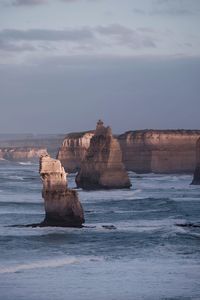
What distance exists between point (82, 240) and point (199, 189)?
151 ft

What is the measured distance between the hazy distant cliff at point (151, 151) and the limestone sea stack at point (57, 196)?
86054mm

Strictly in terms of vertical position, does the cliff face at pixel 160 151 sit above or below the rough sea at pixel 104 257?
above

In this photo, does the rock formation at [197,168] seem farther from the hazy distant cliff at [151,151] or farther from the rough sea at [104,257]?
the hazy distant cliff at [151,151]

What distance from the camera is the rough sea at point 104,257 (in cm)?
2728

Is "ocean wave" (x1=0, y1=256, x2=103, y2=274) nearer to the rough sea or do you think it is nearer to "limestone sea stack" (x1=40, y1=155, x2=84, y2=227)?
the rough sea

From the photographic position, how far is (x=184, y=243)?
3894 centimetres

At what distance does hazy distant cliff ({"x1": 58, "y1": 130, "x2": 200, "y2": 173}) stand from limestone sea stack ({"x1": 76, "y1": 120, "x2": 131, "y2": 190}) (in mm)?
45707

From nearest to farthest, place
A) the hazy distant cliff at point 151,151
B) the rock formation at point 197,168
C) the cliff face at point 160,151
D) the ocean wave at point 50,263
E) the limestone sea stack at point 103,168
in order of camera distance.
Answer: the ocean wave at point 50,263
the limestone sea stack at point 103,168
the rock formation at point 197,168
the hazy distant cliff at point 151,151
the cliff face at point 160,151

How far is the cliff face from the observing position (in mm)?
132000

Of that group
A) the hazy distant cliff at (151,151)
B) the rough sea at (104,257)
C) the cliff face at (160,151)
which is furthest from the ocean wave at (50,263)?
the cliff face at (160,151)

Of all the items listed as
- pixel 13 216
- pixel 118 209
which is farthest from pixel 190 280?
pixel 118 209

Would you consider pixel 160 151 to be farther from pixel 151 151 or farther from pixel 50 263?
pixel 50 263

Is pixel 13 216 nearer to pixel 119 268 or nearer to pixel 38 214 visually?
pixel 38 214

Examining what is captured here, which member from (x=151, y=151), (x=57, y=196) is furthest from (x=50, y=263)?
(x=151, y=151)
